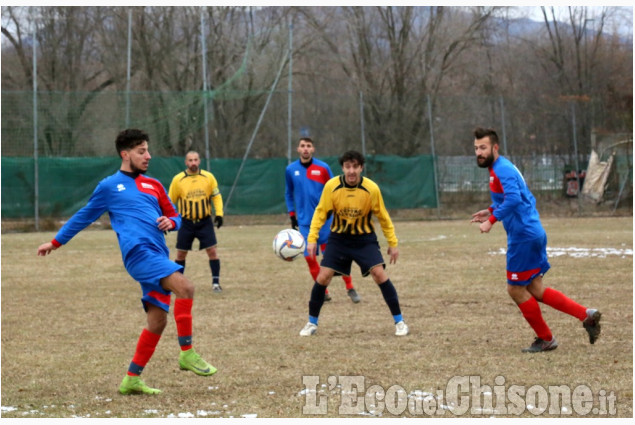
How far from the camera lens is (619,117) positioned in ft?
105

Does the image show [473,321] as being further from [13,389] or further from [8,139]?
[8,139]

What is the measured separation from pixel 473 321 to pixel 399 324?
3.23ft

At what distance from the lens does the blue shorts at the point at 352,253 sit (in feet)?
28.7

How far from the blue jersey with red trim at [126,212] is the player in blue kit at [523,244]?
2.67 meters

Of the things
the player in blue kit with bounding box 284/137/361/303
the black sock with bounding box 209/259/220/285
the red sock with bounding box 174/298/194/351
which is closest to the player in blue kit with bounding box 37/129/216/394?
the red sock with bounding box 174/298/194/351

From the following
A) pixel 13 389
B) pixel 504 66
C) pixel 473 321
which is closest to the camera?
pixel 13 389

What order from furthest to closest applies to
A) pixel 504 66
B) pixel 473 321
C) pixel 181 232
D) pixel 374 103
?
pixel 504 66 → pixel 374 103 → pixel 181 232 → pixel 473 321

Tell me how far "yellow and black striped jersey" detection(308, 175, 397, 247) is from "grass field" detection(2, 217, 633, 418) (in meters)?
0.95

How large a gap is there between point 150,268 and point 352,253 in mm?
2927

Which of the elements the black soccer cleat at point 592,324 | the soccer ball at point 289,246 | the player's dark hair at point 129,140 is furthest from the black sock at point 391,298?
the player's dark hair at point 129,140

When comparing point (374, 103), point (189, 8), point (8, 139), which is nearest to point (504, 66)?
point (374, 103)

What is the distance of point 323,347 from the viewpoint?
25.7 ft

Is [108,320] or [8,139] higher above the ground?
[8,139]

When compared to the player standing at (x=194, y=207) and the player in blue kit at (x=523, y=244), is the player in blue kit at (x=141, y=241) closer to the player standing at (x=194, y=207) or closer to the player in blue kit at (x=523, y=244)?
the player in blue kit at (x=523, y=244)
